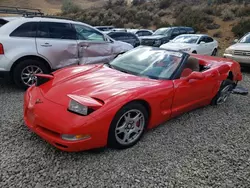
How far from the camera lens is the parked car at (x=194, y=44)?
34.2 feet

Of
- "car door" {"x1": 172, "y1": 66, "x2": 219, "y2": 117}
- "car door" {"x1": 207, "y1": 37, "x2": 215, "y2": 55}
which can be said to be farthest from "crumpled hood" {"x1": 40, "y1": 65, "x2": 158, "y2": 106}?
"car door" {"x1": 207, "y1": 37, "x2": 215, "y2": 55}

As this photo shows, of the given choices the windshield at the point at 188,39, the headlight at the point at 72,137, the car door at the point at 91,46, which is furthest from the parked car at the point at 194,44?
the headlight at the point at 72,137

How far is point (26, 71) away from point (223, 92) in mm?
4400

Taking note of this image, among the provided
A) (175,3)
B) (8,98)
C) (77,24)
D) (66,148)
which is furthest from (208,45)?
(175,3)

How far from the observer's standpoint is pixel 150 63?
3705 mm

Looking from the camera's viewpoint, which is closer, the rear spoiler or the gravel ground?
the gravel ground

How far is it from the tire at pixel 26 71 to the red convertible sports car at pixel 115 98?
175 cm

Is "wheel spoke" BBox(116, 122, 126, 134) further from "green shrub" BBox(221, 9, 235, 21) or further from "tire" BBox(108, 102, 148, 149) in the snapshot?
"green shrub" BBox(221, 9, 235, 21)

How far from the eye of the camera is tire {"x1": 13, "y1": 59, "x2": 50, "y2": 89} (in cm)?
495

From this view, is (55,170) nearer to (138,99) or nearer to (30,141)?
(30,141)

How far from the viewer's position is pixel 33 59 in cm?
514

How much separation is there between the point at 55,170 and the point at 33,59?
3.40 m

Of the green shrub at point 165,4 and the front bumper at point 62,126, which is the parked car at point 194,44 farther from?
the green shrub at point 165,4

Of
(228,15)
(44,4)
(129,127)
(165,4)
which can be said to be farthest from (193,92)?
(44,4)
